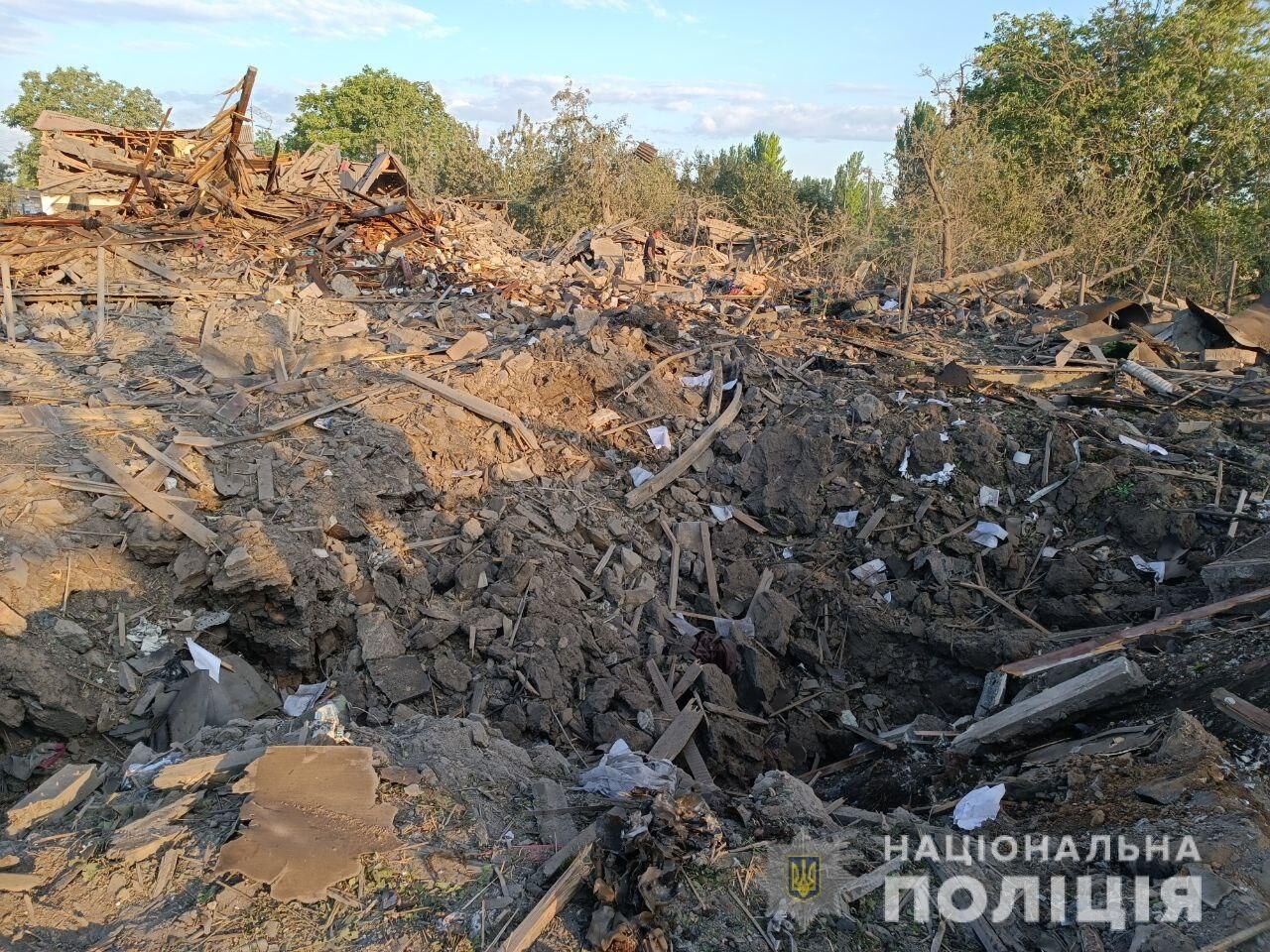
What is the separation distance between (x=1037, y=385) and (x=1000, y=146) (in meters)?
10.7

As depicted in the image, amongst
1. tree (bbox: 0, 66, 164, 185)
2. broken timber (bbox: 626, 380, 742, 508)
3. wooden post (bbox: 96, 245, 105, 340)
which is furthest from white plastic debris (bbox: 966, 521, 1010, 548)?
tree (bbox: 0, 66, 164, 185)

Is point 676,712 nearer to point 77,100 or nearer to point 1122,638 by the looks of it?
point 1122,638

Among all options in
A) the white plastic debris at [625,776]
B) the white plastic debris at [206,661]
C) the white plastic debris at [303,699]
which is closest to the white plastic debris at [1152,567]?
the white plastic debris at [625,776]

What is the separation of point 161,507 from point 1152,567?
22.6 feet

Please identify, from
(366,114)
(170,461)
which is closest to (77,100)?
(366,114)

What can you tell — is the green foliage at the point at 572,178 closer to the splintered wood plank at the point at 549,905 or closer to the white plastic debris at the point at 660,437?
the white plastic debris at the point at 660,437

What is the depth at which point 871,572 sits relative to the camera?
6.39m

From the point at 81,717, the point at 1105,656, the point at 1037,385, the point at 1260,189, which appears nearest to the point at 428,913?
the point at 81,717

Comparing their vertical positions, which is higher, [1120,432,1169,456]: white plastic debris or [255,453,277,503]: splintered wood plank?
[1120,432,1169,456]: white plastic debris

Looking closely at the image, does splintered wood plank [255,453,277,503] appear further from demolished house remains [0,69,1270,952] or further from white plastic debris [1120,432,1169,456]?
white plastic debris [1120,432,1169,456]

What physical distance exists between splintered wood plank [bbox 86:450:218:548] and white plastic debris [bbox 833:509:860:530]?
4.65 m

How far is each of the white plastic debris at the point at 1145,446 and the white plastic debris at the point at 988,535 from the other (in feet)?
5.51

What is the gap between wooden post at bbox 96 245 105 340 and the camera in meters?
8.32

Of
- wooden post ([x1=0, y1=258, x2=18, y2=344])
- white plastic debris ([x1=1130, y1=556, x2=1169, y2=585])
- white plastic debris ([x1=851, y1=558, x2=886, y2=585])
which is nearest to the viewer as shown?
white plastic debris ([x1=1130, y1=556, x2=1169, y2=585])
